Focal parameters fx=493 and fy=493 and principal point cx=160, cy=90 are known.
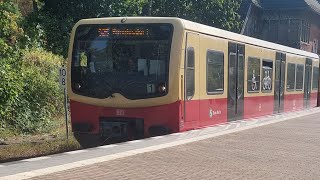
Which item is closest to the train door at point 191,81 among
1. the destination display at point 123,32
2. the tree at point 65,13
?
the destination display at point 123,32

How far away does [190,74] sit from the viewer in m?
11.3

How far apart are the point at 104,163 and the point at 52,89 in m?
11.4

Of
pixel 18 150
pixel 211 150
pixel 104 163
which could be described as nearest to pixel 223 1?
pixel 18 150

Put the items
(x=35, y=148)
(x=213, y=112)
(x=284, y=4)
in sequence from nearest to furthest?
(x=213, y=112) < (x=35, y=148) < (x=284, y=4)

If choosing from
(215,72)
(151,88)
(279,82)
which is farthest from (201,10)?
(151,88)

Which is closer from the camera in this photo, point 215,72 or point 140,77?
point 140,77

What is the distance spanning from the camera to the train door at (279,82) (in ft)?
59.8

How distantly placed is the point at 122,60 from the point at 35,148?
406 centimetres

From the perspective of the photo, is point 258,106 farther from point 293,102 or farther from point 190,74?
point 190,74

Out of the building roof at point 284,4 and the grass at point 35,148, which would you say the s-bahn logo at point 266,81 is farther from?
the building roof at point 284,4

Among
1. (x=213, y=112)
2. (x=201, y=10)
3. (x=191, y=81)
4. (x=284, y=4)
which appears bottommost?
(x=213, y=112)

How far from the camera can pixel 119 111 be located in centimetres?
1111

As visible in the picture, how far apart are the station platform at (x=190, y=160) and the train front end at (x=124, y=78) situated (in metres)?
0.88

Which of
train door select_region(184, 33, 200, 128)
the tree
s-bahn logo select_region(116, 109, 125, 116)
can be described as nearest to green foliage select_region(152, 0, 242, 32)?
the tree
